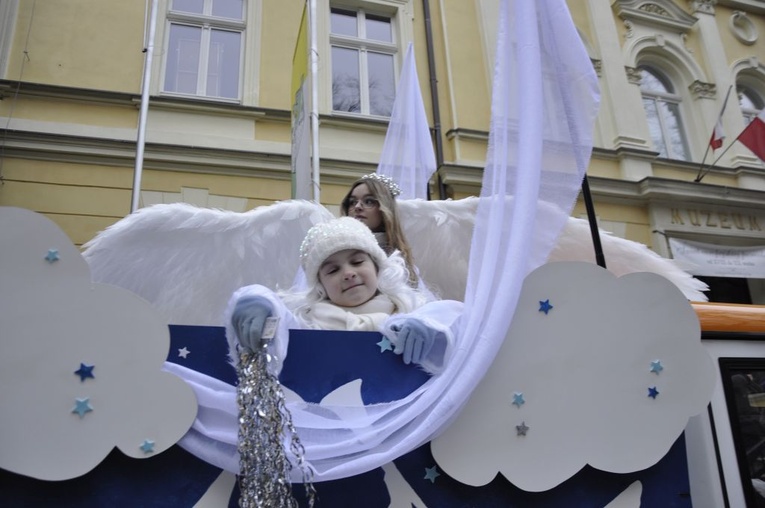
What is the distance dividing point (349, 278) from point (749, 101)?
31.6ft

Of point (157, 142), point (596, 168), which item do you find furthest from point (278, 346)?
point (596, 168)

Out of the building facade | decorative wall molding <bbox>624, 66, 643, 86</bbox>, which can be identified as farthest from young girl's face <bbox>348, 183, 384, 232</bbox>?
decorative wall molding <bbox>624, 66, 643, 86</bbox>

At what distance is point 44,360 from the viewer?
1055mm

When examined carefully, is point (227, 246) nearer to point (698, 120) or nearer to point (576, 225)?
point (576, 225)

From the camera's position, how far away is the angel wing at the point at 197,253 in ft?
5.75

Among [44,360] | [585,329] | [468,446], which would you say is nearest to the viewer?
[44,360]

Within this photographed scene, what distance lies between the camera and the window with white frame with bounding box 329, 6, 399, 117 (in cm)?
643

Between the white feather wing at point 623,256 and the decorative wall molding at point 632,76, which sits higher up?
the decorative wall molding at point 632,76

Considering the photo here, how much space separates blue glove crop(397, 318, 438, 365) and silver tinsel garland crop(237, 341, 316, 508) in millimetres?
317

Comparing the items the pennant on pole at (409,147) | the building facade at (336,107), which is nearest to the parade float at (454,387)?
the pennant on pole at (409,147)

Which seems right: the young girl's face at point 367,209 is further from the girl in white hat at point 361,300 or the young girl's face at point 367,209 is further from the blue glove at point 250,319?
the blue glove at point 250,319

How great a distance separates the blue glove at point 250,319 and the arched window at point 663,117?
7923 mm

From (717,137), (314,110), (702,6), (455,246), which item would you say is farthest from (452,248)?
(702,6)

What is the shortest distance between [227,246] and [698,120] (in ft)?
26.7
